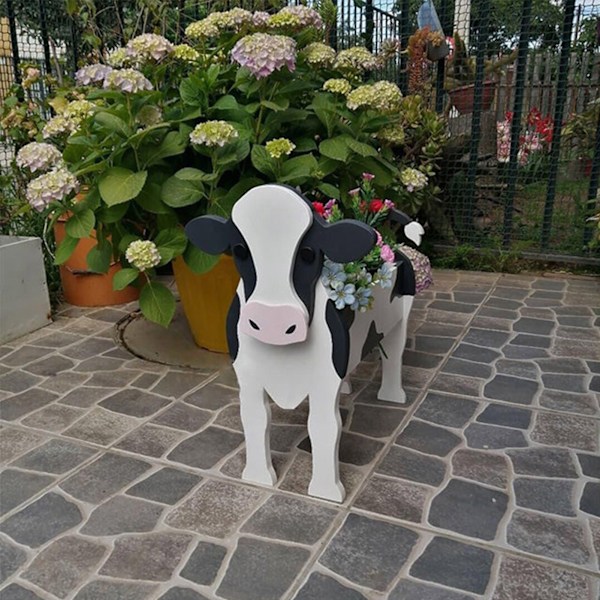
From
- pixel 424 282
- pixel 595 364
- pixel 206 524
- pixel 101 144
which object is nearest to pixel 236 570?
pixel 206 524

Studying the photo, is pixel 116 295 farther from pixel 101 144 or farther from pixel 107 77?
pixel 107 77

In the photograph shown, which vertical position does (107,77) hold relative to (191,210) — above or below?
above

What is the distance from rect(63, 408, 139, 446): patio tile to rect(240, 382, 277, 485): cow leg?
1.73 ft

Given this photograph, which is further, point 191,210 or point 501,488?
point 191,210

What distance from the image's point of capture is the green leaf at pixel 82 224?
7.68 feet

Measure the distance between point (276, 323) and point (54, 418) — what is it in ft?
3.48

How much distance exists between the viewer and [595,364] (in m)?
2.60

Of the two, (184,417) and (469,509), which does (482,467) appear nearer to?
(469,509)

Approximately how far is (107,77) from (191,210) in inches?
23.1

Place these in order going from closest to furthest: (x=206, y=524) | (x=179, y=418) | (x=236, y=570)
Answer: (x=236, y=570) < (x=206, y=524) < (x=179, y=418)

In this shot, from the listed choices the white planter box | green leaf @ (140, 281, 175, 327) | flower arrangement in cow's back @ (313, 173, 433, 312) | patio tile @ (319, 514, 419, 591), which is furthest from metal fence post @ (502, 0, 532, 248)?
patio tile @ (319, 514, 419, 591)

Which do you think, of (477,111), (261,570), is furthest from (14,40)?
(261,570)

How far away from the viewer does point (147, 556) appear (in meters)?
1.48

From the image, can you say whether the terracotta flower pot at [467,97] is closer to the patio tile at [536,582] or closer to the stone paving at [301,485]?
the stone paving at [301,485]
